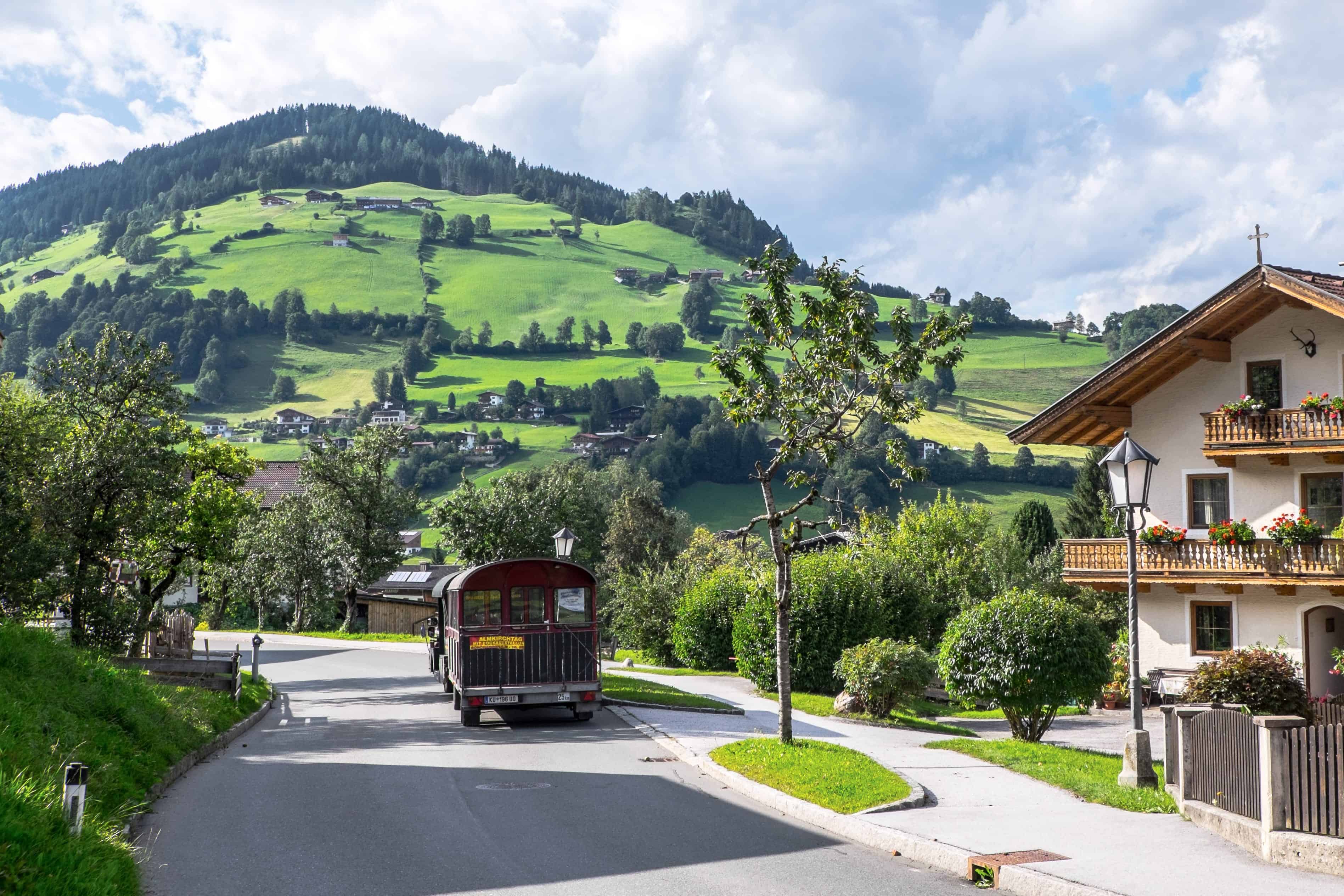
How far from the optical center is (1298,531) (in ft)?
81.6

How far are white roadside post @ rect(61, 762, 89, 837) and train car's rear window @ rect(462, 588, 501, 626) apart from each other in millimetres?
12437

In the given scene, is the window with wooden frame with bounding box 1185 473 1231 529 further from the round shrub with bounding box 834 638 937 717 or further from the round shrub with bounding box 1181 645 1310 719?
the round shrub with bounding box 1181 645 1310 719

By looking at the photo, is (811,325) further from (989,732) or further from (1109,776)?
(989,732)

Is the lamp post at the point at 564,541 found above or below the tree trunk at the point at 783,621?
above

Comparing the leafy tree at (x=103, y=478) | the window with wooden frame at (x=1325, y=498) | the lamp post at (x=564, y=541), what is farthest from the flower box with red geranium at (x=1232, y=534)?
the leafy tree at (x=103, y=478)

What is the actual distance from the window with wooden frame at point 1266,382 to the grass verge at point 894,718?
1140 centimetres

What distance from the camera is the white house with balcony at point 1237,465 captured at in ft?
83.8

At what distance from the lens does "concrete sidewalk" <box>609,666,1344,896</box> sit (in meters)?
8.32

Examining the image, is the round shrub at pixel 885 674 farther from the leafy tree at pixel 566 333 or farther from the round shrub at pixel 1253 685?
the leafy tree at pixel 566 333

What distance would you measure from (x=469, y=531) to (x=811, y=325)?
35.6m

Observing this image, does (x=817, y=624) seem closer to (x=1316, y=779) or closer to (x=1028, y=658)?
(x=1028, y=658)

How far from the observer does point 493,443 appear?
139m

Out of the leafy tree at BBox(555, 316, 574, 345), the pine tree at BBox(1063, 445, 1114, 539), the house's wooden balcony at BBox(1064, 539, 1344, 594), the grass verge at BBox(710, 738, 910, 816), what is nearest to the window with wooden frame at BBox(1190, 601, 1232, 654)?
the house's wooden balcony at BBox(1064, 539, 1344, 594)

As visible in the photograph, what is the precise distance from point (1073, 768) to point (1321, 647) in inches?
632
